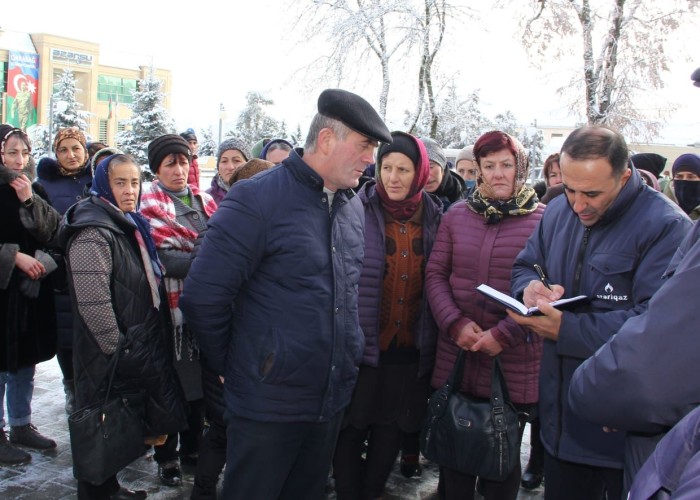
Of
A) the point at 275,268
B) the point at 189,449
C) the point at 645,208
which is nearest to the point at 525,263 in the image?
the point at 645,208

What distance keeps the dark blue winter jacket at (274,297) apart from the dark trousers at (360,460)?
3.63 feet

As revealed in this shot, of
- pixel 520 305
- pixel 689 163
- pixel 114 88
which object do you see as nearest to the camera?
pixel 520 305

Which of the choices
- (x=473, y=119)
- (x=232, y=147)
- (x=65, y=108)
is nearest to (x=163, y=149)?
(x=232, y=147)

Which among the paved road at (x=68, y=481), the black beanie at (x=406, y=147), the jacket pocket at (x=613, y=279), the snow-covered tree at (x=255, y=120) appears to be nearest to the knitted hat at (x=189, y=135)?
the paved road at (x=68, y=481)

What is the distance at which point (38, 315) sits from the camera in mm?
4418

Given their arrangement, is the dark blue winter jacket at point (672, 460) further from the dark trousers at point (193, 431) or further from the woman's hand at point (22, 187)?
the woman's hand at point (22, 187)

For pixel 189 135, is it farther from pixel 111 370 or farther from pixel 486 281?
pixel 486 281

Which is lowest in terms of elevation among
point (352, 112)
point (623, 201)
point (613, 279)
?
point (613, 279)

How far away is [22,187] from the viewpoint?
4203mm

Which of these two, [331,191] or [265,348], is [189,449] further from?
[331,191]

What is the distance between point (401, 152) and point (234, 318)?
154 cm

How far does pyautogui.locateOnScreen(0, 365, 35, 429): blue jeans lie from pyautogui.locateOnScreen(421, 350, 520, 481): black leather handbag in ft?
9.68

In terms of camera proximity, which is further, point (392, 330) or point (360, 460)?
point (360, 460)

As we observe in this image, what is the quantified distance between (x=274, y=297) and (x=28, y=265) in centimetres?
245
